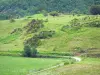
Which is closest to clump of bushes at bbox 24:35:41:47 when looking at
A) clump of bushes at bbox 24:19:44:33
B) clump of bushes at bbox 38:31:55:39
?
clump of bushes at bbox 38:31:55:39

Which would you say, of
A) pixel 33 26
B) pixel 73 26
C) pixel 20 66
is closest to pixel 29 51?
pixel 20 66

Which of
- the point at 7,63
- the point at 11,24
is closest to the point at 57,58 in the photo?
the point at 7,63

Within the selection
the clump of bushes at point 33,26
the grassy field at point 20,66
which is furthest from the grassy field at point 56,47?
the clump of bushes at point 33,26

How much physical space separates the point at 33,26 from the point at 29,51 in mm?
38587

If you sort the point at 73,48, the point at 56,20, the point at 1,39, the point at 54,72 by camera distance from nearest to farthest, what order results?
the point at 54,72 < the point at 73,48 < the point at 1,39 < the point at 56,20

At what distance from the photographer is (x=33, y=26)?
15112 centimetres

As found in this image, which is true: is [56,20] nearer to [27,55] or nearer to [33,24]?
[33,24]

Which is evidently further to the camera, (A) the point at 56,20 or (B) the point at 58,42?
(A) the point at 56,20

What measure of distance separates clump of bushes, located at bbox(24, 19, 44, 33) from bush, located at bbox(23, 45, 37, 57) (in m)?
32.0

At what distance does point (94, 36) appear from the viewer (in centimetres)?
12344

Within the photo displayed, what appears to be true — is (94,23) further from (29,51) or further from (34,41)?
(29,51)

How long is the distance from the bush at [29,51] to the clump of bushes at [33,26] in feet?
105

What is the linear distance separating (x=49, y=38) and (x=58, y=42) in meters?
7.62

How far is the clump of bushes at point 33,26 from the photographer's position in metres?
147
